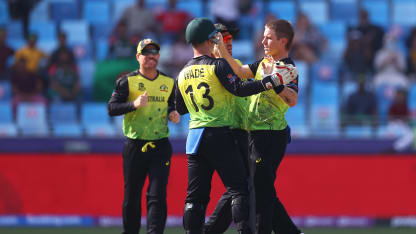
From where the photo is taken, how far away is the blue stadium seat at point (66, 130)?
39.9 feet

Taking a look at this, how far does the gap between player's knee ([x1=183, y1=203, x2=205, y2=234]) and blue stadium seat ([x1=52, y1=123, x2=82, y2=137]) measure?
5173 millimetres

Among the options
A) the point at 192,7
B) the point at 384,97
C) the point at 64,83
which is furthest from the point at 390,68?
the point at 64,83

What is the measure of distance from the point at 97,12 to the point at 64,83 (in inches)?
114

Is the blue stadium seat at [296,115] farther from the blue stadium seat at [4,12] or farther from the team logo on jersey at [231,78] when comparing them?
the blue stadium seat at [4,12]

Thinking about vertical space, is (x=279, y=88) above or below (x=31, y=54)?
above

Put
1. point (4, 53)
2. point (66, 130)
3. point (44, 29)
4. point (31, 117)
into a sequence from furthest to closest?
point (44, 29) < point (4, 53) < point (31, 117) < point (66, 130)

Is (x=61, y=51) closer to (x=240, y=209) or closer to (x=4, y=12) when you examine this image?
(x=4, y=12)

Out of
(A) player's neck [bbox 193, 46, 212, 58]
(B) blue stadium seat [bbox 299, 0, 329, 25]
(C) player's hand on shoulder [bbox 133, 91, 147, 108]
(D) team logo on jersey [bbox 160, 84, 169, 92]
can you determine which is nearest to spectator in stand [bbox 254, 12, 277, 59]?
(B) blue stadium seat [bbox 299, 0, 329, 25]

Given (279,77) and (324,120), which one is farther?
(324,120)

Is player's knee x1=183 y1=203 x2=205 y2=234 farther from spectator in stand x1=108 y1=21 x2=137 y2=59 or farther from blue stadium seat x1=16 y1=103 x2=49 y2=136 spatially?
spectator in stand x1=108 y1=21 x2=137 y2=59

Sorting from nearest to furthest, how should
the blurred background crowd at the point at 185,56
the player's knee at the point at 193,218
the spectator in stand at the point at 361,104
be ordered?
the player's knee at the point at 193,218 < the blurred background crowd at the point at 185,56 < the spectator in stand at the point at 361,104

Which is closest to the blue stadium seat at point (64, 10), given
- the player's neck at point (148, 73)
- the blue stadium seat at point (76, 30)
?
the blue stadium seat at point (76, 30)

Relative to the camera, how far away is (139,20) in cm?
1530

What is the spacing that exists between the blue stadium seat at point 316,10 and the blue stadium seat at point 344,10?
0.23 m
